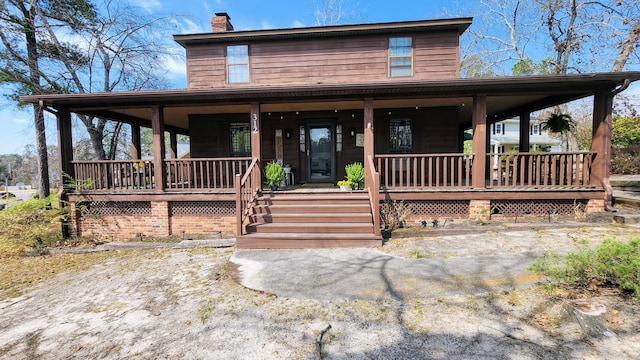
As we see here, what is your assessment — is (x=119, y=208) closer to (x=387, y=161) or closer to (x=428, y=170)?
(x=387, y=161)

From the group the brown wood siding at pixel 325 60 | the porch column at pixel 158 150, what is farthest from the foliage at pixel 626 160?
the porch column at pixel 158 150

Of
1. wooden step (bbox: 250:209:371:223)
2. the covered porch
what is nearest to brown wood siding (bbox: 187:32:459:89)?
the covered porch

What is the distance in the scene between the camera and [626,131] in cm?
2041

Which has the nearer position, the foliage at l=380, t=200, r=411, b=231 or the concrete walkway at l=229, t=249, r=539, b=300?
the concrete walkway at l=229, t=249, r=539, b=300

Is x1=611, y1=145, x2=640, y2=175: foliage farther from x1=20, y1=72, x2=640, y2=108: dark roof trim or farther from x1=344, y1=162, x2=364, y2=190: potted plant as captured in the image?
x1=344, y1=162, x2=364, y2=190: potted plant

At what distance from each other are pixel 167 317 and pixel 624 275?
4935 mm

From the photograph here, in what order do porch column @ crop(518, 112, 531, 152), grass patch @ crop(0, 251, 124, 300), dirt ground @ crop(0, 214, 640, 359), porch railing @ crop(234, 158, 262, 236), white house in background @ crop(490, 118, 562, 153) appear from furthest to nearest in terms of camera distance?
white house in background @ crop(490, 118, 562, 153) → porch column @ crop(518, 112, 531, 152) → porch railing @ crop(234, 158, 262, 236) → grass patch @ crop(0, 251, 124, 300) → dirt ground @ crop(0, 214, 640, 359)

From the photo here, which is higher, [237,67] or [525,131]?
[237,67]

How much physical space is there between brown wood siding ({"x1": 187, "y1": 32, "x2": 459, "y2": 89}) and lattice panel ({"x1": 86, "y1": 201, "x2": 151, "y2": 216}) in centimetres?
476

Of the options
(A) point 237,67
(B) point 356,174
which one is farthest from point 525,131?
(A) point 237,67

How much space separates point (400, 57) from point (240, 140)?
602cm

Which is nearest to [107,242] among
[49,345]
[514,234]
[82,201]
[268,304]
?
[82,201]

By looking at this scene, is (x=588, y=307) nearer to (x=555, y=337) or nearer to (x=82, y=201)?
(x=555, y=337)

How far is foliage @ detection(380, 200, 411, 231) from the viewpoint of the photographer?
6.78 meters
